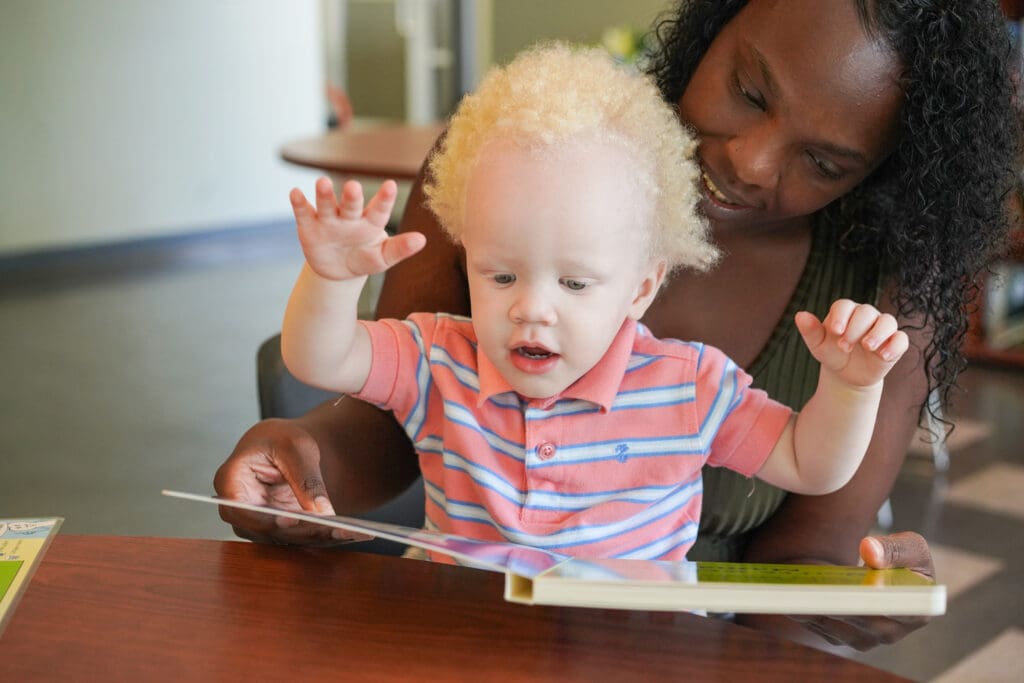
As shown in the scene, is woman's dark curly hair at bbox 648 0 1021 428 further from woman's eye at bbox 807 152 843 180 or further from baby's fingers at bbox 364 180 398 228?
baby's fingers at bbox 364 180 398 228

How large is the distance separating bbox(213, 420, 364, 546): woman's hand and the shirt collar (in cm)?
18

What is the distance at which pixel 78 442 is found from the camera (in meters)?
3.81

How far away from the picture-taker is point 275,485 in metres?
1.03

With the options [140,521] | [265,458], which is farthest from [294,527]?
[140,521]

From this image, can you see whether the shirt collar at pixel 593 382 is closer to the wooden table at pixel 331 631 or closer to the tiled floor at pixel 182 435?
the wooden table at pixel 331 631

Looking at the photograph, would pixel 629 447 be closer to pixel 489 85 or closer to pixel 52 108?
pixel 489 85

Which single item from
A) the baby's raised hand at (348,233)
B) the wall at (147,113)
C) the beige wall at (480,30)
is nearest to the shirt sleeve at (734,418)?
the baby's raised hand at (348,233)

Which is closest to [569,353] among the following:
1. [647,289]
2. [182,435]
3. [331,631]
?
[647,289]

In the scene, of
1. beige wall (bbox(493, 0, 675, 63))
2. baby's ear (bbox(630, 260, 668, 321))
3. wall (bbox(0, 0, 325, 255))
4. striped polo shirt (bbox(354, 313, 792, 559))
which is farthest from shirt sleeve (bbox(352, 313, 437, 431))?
beige wall (bbox(493, 0, 675, 63))

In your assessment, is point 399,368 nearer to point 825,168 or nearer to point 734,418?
point 734,418

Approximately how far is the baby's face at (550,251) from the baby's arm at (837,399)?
0.61 feet

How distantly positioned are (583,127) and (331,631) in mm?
498

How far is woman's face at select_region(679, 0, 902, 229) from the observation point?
1.18m

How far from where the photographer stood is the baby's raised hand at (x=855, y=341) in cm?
91
